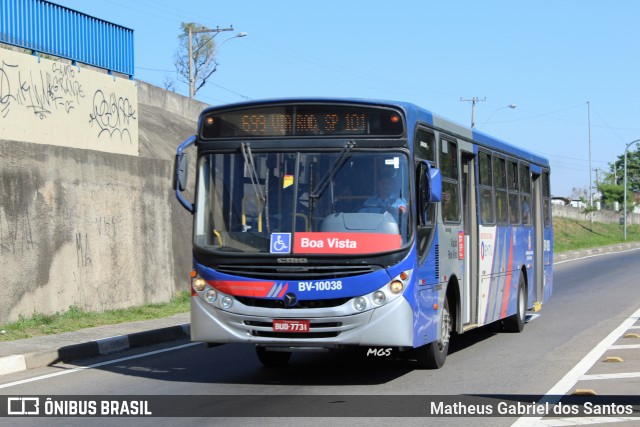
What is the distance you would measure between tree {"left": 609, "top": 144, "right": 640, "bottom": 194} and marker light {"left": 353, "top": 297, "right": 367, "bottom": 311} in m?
120

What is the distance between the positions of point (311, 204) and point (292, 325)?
3.91 ft

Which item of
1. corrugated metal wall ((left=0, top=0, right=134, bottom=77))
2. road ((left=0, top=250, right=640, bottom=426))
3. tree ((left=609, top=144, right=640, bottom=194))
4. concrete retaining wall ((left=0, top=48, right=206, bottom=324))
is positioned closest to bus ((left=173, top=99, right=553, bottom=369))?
road ((left=0, top=250, right=640, bottom=426))

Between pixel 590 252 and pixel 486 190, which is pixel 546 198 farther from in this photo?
pixel 590 252

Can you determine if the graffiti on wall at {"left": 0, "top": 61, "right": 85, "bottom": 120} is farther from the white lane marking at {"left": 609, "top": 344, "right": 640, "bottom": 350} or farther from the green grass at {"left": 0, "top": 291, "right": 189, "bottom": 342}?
the white lane marking at {"left": 609, "top": 344, "right": 640, "bottom": 350}

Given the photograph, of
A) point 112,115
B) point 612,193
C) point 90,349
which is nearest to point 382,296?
point 90,349

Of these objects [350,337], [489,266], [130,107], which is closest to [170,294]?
[130,107]

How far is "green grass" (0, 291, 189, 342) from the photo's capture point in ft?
47.8

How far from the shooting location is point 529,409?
8539 mm

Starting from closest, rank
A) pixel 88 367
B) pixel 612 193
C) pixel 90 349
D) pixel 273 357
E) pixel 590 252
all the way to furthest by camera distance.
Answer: pixel 273 357 → pixel 88 367 → pixel 90 349 → pixel 590 252 → pixel 612 193

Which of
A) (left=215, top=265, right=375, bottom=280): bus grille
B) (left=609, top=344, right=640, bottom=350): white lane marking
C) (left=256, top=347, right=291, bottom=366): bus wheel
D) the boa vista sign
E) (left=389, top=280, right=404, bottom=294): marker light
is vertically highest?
the boa vista sign

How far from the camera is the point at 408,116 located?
402 inches

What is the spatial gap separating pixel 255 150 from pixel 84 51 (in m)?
9.83

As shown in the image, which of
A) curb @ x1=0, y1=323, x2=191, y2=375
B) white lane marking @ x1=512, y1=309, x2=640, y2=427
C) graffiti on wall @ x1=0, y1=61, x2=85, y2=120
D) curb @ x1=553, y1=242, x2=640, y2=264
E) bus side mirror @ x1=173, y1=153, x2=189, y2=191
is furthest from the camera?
curb @ x1=553, y1=242, x2=640, y2=264

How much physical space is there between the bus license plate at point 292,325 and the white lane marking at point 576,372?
2.29 meters
